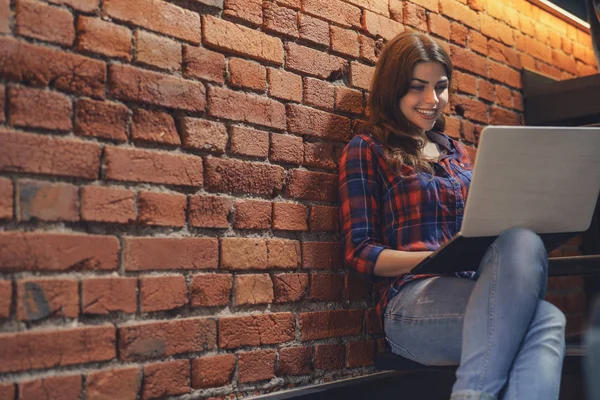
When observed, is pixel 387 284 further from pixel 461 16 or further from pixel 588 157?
pixel 461 16

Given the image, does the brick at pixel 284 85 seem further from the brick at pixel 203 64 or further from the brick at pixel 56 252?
the brick at pixel 56 252

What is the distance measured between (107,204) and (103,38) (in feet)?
1.15

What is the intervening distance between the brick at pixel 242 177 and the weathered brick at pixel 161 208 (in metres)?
0.10

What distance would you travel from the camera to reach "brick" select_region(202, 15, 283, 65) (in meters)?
1.61

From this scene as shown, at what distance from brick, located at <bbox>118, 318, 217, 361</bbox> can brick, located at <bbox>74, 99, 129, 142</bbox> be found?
0.40m

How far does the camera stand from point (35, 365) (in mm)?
1249

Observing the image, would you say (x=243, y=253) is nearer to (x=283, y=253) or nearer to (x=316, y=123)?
(x=283, y=253)

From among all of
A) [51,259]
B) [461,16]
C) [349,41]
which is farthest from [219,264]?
[461,16]

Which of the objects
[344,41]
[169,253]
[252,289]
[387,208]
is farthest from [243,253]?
[344,41]

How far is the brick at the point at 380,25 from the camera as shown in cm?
205

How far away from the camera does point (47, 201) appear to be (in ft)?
4.26

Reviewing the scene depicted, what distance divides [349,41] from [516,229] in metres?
0.81

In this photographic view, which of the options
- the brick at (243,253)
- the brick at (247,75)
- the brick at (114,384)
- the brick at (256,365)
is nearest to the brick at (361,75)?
the brick at (247,75)

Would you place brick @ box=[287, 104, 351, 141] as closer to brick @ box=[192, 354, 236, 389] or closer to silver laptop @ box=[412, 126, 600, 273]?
silver laptop @ box=[412, 126, 600, 273]
